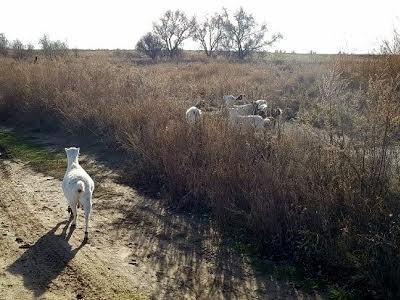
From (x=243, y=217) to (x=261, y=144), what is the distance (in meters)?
1.31

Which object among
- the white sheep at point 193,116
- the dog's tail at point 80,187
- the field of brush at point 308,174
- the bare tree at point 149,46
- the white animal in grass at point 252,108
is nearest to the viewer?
the field of brush at point 308,174

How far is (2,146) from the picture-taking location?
10.8 m

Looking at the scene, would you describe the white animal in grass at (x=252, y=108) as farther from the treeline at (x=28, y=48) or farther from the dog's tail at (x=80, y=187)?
the treeline at (x=28, y=48)

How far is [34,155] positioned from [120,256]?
19.0 feet

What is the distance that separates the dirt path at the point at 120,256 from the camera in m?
4.43

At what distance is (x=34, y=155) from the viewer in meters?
9.98

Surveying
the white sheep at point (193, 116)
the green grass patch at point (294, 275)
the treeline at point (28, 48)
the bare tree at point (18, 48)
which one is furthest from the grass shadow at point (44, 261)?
the bare tree at point (18, 48)

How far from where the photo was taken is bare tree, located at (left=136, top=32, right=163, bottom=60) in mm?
47756

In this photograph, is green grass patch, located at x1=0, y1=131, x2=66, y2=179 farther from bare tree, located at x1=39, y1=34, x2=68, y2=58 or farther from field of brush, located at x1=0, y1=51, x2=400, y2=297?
bare tree, located at x1=39, y1=34, x2=68, y2=58

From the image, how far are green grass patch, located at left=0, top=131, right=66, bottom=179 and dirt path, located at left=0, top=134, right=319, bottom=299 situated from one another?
1.67 meters

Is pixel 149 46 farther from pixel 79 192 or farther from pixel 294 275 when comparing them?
pixel 294 275

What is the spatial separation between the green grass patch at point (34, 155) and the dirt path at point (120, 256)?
65.8 inches

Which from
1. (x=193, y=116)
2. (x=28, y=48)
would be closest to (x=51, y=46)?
(x=28, y=48)

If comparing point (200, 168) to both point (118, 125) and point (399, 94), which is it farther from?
point (118, 125)
